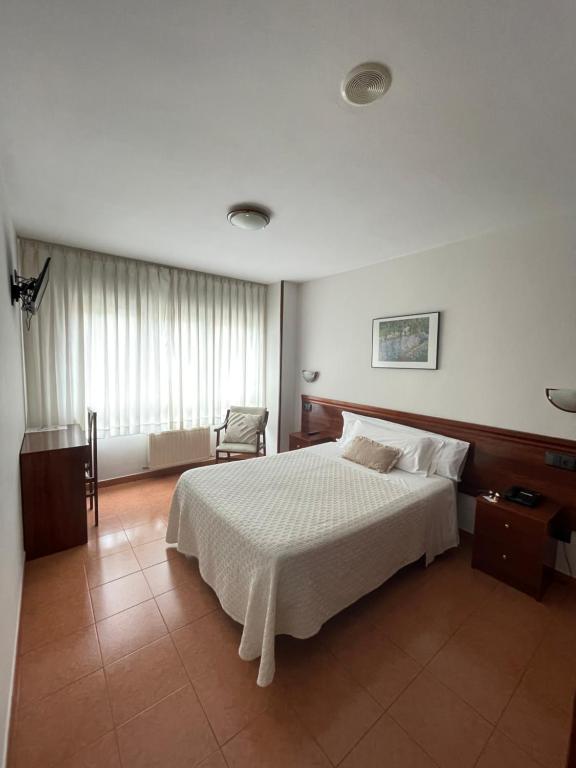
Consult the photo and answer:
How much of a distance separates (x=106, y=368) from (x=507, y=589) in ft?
13.3

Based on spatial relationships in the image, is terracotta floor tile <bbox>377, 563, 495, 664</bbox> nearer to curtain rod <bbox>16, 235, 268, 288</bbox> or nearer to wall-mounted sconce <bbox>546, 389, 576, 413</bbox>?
wall-mounted sconce <bbox>546, 389, 576, 413</bbox>

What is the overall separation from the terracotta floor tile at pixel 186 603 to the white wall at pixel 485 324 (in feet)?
7.40

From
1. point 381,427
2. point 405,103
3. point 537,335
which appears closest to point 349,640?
point 381,427

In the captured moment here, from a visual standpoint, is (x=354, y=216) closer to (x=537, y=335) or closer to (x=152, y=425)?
(x=537, y=335)

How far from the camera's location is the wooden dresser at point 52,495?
2.28 meters

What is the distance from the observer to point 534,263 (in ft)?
7.54

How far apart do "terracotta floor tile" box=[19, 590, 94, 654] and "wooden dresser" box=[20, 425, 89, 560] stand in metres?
0.57

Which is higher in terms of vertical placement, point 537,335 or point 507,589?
point 537,335

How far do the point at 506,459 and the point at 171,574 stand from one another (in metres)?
2.70

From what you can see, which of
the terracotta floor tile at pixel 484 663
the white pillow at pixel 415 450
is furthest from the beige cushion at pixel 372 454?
the terracotta floor tile at pixel 484 663

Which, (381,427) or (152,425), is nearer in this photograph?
(381,427)

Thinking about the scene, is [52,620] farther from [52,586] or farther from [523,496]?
[523,496]

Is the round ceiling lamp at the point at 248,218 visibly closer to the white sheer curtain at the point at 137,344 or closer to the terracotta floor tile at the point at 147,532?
the white sheer curtain at the point at 137,344

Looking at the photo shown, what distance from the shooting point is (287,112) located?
1.34m
